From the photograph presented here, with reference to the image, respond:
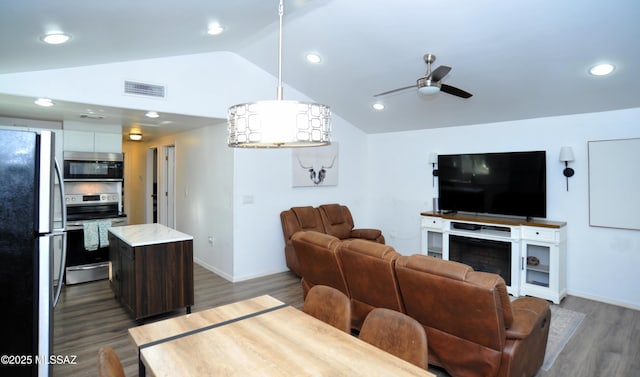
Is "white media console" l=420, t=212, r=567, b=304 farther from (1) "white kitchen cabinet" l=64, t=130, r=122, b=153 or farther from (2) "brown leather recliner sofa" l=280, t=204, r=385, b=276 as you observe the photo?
(1) "white kitchen cabinet" l=64, t=130, r=122, b=153

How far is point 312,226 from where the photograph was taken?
5.52 meters

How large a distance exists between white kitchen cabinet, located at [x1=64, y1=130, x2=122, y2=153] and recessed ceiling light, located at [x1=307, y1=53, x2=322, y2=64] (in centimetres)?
330

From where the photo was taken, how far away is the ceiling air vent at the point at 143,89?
3.96m

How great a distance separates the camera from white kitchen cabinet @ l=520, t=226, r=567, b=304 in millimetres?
4242

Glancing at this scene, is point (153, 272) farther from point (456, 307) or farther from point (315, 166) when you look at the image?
point (315, 166)

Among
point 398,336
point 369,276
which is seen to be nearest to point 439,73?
point 369,276

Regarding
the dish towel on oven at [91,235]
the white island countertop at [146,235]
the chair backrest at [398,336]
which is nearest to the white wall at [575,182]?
the chair backrest at [398,336]

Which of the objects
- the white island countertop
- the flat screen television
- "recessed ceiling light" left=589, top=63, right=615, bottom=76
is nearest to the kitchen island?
the white island countertop

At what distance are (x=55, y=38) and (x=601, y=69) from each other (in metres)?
4.75

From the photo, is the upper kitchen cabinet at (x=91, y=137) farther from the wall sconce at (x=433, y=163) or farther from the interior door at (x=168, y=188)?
the wall sconce at (x=433, y=163)

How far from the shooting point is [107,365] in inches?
55.2

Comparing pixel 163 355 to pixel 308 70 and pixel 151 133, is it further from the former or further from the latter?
pixel 151 133

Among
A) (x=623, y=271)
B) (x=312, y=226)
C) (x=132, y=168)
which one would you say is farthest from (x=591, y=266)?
(x=132, y=168)

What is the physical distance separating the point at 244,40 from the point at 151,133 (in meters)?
3.23
